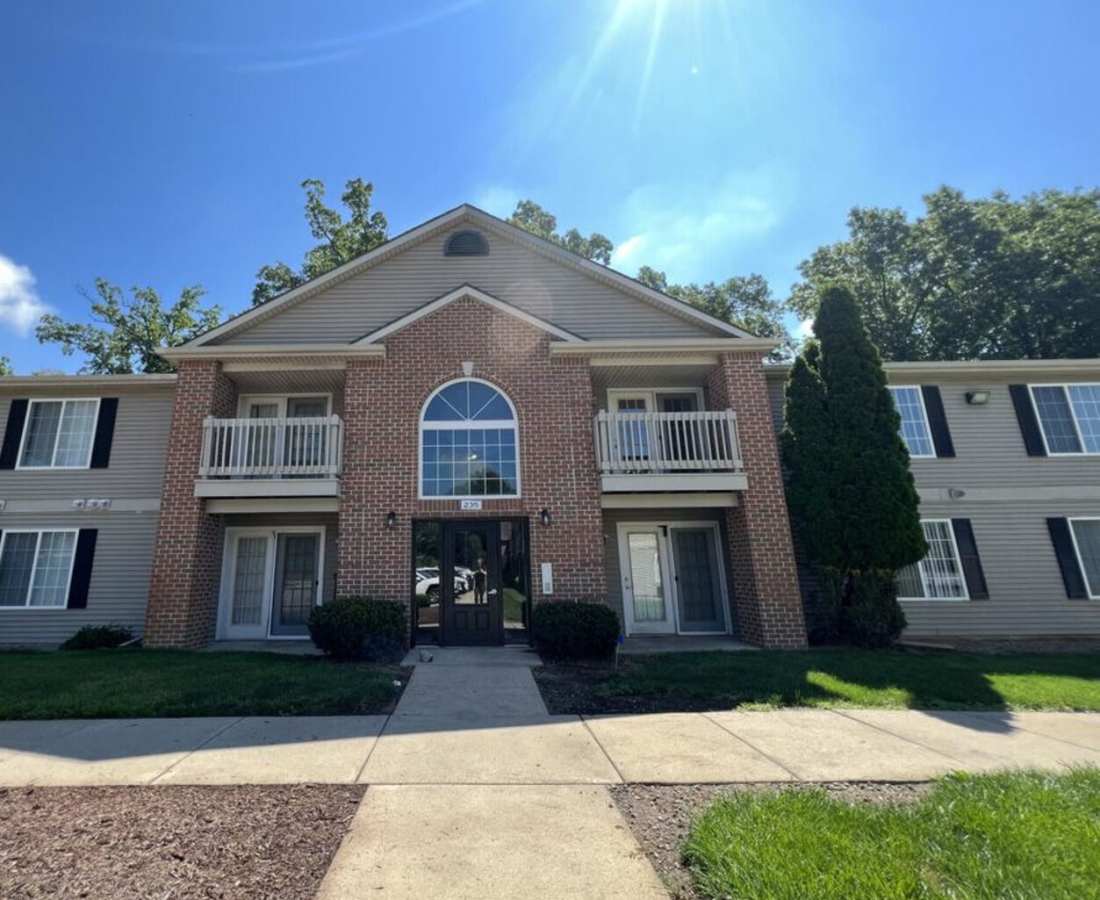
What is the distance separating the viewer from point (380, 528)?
32.4 ft

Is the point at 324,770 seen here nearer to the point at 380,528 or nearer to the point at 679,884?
the point at 679,884

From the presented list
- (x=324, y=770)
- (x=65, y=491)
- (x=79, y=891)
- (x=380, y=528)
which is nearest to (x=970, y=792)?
(x=324, y=770)

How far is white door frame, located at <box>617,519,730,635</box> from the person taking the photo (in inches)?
446

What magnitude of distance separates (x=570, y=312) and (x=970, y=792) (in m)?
10.8

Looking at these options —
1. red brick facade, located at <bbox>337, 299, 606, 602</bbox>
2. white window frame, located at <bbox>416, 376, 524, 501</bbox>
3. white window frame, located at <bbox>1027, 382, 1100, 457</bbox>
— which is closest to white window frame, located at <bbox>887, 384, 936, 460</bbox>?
white window frame, located at <bbox>1027, 382, 1100, 457</bbox>

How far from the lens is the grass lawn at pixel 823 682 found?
6.45 metres

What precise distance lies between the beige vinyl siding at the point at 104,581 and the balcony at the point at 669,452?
9.96m

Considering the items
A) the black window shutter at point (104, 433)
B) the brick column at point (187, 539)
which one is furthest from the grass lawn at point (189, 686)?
the black window shutter at point (104, 433)

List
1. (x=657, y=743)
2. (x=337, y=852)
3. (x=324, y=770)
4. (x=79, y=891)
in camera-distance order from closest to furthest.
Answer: (x=79, y=891) < (x=337, y=852) < (x=324, y=770) < (x=657, y=743)

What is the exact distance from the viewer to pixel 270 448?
1062 centimetres

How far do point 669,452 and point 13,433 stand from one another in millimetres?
14556

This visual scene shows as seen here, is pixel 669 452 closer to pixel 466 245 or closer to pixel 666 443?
pixel 666 443

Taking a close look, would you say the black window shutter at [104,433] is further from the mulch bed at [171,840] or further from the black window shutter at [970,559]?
the black window shutter at [970,559]

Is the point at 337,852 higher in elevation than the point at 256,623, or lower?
lower
